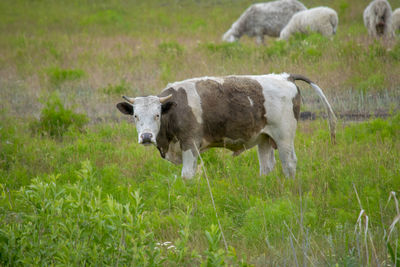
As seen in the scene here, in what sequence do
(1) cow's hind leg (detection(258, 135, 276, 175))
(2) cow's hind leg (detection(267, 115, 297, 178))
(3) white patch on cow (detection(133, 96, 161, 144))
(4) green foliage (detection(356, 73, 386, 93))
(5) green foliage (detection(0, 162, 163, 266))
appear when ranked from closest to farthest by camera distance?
(5) green foliage (detection(0, 162, 163, 266))
(3) white patch on cow (detection(133, 96, 161, 144))
(2) cow's hind leg (detection(267, 115, 297, 178))
(1) cow's hind leg (detection(258, 135, 276, 175))
(4) green foliage (detection(356, 73, 386, 93))

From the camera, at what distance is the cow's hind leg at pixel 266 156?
7238 millimetres

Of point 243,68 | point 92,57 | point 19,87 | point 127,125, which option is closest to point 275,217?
point 127,125

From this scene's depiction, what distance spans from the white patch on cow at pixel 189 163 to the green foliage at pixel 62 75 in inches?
349

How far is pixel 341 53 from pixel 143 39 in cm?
1012

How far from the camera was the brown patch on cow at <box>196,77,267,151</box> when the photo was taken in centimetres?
669

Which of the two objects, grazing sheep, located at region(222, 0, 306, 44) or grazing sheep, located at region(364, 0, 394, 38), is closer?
grazing sheep, located at region(364, 0, 394, 38)

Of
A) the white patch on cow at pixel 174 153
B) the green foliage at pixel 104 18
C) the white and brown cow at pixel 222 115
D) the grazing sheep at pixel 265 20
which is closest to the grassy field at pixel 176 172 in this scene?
the white patch on cow at pixel 174 153

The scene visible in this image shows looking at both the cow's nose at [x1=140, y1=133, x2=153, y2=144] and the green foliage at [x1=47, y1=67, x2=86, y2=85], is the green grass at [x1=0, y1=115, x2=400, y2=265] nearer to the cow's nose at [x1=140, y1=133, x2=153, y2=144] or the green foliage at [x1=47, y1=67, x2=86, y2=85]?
the cow's nose at [x1=140, y1=133, x2=153, y2=144]

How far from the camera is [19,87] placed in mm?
14305

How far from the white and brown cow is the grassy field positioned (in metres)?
0.42

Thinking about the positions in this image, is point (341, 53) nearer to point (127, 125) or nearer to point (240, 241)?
Answer: point (127, 125)

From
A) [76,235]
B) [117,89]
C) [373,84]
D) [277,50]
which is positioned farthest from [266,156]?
[277,50]

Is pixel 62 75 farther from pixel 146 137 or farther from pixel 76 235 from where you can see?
pixel 76 235

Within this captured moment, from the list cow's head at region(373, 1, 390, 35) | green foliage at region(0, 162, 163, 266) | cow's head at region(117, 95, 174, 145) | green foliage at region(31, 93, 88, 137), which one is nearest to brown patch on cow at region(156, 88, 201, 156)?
cow's head at region(117, 95, 174, 145)
